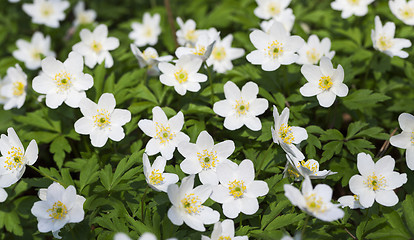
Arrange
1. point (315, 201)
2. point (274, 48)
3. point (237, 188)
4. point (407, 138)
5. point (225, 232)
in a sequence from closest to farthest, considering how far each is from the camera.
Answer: point (315, 201)
point (225, 232)
point (237, 188)
point (407, 138)
point (274, 48)

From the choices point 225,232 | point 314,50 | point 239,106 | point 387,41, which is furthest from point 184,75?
point 387,41

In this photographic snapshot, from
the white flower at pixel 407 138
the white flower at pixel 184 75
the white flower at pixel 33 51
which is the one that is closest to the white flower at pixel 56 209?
the white flower at pixel 184 75

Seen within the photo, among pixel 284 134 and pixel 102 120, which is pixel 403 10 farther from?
pixel 102 120

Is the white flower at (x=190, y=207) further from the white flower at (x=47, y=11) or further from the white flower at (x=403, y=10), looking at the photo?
the white flower at (x=47, y=11)

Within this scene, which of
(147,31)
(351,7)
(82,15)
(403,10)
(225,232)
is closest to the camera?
(225,232)

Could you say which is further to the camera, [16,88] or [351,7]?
[351,7]

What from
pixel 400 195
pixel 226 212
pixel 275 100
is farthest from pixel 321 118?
pixel 226 212

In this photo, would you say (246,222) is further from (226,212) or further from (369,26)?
(369,26)

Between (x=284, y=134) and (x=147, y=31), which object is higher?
(x=284, y=134)
